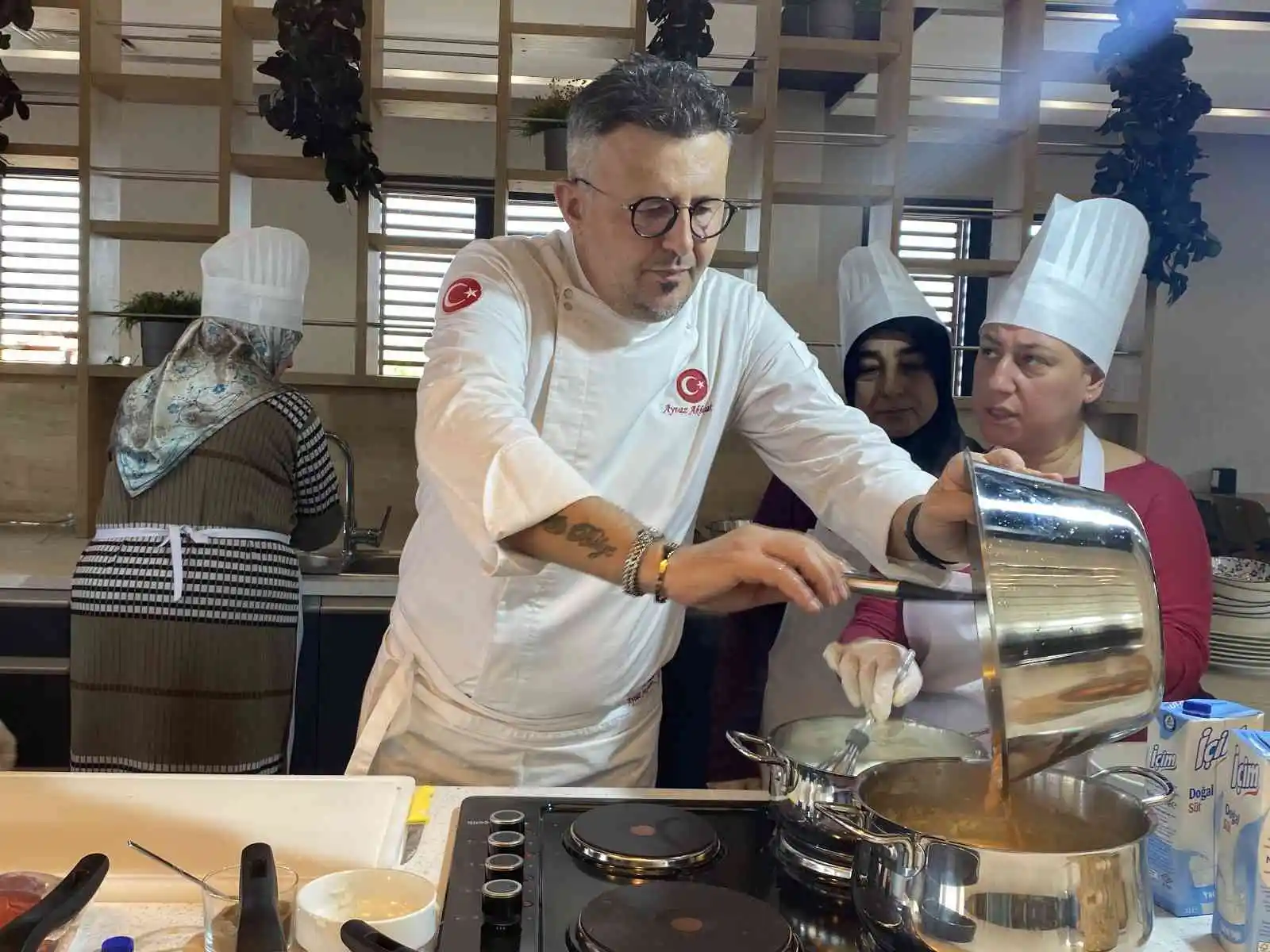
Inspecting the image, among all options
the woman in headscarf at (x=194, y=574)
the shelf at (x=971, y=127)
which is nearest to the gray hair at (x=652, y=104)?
the woman in headscarf at (x=194, y=574)

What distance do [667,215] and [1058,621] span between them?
1.95 feet

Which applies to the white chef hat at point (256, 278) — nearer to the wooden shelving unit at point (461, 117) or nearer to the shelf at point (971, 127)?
the wooden shelving unit at point (461, 117)

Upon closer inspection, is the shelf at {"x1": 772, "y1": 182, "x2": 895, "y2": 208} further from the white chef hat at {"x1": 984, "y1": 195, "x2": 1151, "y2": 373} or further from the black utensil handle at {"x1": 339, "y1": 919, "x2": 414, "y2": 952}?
the black utensil handle at {"x1": 339, "y1": 919, "x2": 414, "y2": 952}

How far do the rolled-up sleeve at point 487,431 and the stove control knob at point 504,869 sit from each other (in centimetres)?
23

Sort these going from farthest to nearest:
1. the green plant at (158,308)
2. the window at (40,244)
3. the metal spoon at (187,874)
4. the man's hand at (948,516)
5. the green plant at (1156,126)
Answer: the window at (40,244)
the green plant at (158,308)
the green plant at (1156,126)
the man's hand at (948,516)
the metal spoon at (187,874)

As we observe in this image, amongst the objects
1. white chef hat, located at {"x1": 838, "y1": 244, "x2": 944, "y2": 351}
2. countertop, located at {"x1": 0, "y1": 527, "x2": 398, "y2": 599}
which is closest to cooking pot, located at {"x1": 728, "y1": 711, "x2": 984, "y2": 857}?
white chef hat, located at {"x1": 838, "y1": 244, "x2": 944, "y2": 351}

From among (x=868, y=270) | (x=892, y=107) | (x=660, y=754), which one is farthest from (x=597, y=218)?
(x=892, y=107)

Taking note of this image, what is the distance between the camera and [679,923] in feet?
2.46

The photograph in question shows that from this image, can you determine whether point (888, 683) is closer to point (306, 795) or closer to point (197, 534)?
point (306, 795)

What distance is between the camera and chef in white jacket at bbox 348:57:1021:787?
1117 millimetres

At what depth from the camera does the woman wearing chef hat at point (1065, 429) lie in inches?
55.2

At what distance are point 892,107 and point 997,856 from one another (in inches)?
83.1

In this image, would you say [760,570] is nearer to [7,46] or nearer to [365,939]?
[365,939]

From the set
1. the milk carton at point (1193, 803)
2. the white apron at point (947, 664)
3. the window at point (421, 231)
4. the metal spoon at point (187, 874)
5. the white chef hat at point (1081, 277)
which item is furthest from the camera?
the window at point (421, 231)
